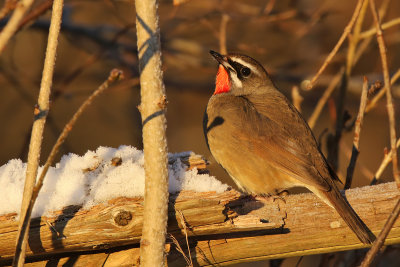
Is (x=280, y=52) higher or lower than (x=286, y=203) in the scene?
higher

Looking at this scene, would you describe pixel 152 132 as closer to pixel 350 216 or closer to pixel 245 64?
pixel 350 216

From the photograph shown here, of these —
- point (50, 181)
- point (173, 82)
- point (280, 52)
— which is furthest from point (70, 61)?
point (50, 181)

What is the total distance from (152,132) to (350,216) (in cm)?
146

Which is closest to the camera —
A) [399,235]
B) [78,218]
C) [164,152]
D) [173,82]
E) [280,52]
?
[164,152]

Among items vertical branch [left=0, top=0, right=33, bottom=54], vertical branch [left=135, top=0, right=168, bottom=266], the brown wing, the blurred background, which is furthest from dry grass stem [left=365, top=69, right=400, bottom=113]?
vertical branch [left=0, top=0, right=33, bottom=54]

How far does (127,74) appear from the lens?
21.0 feet

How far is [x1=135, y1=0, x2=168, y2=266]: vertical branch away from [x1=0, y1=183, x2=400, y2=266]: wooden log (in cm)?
31

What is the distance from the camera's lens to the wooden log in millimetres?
2992

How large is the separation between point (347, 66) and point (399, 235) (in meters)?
2.04

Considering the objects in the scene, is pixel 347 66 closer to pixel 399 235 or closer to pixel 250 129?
pixel 250 129

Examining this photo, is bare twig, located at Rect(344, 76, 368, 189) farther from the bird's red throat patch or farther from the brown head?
the bird's red throat patch

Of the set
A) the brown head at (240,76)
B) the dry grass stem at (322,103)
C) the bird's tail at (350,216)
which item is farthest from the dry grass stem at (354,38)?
the bird's tail at (350,216)

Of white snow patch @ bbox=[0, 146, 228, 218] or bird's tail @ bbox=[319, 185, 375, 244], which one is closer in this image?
white snow patch @ bbox=[0, 146, 228, 218]

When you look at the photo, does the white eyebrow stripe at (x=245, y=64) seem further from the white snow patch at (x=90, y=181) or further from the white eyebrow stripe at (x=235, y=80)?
the white snow patch at (x=90, y=181)
